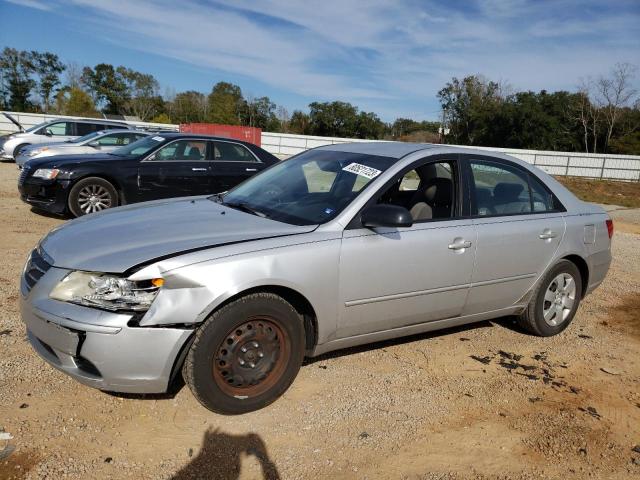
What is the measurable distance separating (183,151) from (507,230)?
236 inches

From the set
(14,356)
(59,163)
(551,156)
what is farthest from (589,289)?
(551,156)

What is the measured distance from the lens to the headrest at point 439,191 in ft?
13.3

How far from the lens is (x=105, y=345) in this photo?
2646mm

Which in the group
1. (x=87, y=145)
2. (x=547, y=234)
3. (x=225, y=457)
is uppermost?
(x=87, y=145)

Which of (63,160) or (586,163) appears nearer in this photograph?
(63,160)

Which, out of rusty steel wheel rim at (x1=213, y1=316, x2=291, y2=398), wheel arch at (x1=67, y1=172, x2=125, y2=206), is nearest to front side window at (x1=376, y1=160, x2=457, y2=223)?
rusty steel wheel rim at (x1=213, y1=316, x2=291, y2=398)

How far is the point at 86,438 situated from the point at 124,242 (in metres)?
Answer: 1.09

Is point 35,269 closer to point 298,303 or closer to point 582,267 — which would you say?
point 298,303

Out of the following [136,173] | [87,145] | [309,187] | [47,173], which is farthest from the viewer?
[87,145]

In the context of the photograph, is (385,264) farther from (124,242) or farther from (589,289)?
(589,289)

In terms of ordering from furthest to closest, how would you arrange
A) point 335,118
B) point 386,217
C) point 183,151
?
point 335,118, point 183,151, point 386,217

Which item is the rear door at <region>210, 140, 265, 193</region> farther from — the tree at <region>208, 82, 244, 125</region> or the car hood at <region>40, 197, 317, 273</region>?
the tree at <region>208, 82, 244, 125</region>

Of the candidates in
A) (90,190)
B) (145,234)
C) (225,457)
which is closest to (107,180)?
(90,190)

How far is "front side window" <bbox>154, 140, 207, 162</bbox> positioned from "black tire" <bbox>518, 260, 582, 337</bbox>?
19.6 ft
